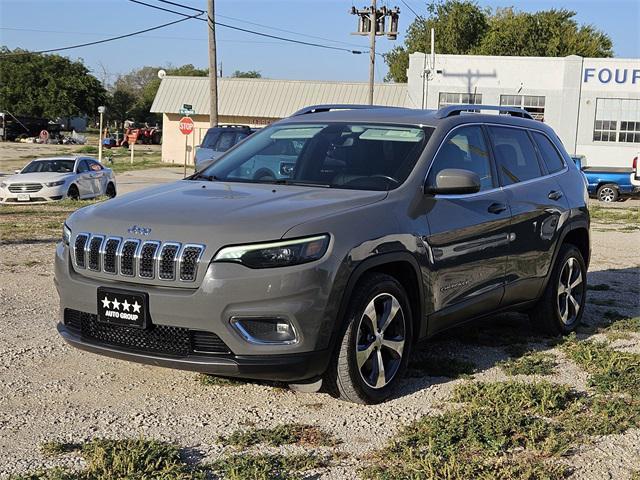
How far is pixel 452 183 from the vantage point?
539 centimetres

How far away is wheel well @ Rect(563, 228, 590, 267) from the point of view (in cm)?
740

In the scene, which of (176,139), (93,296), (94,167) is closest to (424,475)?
(93,296)

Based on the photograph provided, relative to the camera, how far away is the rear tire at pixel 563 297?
273 inches

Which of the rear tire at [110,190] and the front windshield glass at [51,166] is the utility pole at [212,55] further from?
the front windshield glass at [51,166]

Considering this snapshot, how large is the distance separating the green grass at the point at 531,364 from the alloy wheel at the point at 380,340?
1.06m

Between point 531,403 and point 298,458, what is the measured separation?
1.60m

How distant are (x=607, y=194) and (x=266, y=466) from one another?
90.4 ft

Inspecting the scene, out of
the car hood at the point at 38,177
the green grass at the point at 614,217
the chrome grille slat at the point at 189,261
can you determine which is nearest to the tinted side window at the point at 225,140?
the car hood at the point at 38,177

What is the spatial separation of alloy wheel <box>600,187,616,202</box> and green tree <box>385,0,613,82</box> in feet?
120

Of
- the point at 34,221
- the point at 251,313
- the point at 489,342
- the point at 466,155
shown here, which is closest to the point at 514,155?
the point at 466,155

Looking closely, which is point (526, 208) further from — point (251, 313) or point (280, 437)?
point (280, 437)

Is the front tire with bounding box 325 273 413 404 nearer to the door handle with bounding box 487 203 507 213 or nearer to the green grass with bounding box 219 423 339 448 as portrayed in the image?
the green grass with bounding box 219 423 339 448

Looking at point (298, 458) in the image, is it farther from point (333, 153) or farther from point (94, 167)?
point (94, 167)

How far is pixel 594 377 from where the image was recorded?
5.66 meters
